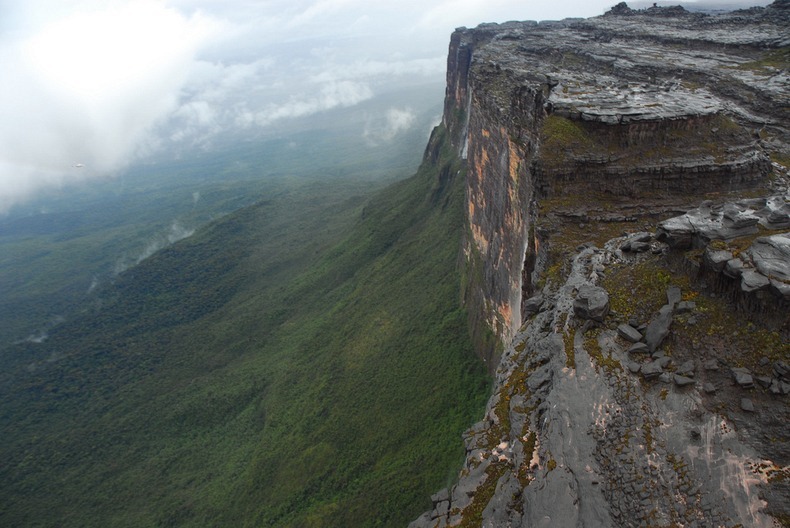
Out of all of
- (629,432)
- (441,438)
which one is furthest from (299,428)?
(629,432)

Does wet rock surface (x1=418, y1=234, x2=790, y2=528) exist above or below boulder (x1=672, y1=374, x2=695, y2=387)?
below

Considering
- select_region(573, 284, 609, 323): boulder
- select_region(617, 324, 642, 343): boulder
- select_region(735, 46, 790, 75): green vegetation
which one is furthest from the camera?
select_region(735, 46, 790, 75): green vegetation

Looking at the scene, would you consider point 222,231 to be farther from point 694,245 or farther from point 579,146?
point 694,245

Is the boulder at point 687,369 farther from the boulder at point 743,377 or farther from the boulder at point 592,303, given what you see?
the boulder at point 592,303

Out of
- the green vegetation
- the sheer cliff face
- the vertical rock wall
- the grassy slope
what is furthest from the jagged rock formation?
the grassy slope

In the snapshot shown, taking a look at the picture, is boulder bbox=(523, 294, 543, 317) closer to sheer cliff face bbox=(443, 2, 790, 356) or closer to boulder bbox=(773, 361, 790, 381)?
sheer cliff face bbox=(443, 2, 790, 356)

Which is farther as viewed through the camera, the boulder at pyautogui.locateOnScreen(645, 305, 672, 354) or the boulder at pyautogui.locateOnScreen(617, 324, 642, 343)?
the boulder at pyautogui.locateOnScreen(617, 324, 642, 343)

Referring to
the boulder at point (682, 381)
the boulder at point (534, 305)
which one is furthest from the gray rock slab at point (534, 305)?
the boulder at point (682, 381)
